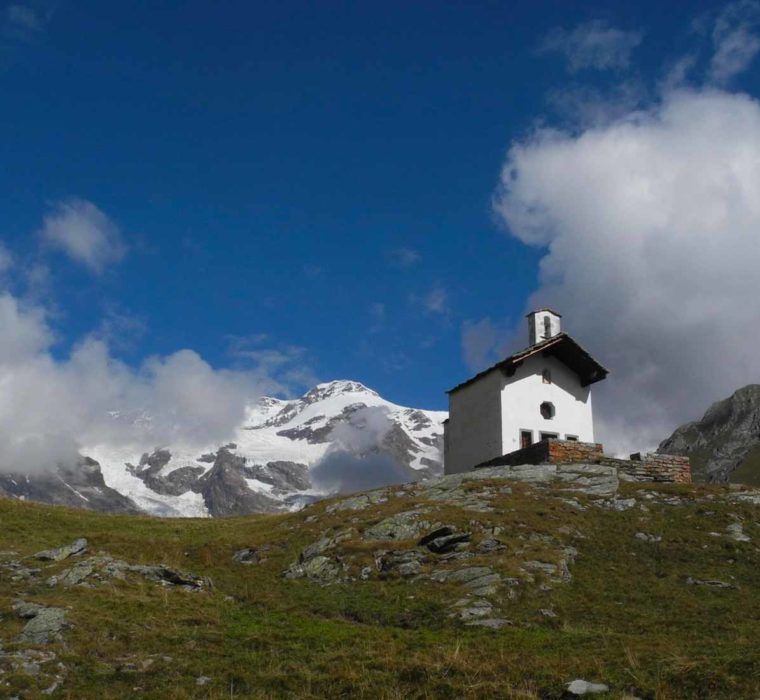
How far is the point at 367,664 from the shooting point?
1734 centimetres

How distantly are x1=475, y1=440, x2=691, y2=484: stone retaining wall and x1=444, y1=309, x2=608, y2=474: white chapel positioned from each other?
19.9 ft

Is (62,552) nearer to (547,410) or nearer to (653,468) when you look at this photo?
(653,468)

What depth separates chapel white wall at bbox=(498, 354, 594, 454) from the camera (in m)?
52.3

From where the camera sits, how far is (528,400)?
175ft

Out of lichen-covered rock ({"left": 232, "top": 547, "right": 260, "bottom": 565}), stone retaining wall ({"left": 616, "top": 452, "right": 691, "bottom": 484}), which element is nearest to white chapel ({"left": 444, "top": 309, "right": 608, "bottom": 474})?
stone retaining wall ({"left": 616, "top": 452, "right": 691, "bottom": 484})

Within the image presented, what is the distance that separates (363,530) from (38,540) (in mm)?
13912

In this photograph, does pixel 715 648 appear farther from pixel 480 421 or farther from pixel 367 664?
pixel 480 421

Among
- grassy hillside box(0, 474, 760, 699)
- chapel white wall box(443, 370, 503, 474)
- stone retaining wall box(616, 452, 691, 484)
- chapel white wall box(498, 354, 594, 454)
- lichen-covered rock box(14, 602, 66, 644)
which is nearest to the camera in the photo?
grassy hillside box(0, 474, 760, 699)

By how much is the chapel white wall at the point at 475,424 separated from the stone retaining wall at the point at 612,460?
595 cm

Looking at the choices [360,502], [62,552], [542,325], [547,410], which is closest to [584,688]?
[62,552]

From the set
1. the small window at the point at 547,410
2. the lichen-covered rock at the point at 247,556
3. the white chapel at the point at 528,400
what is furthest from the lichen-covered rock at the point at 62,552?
the small window at the point at 547,410

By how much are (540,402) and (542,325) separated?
20.6 ft

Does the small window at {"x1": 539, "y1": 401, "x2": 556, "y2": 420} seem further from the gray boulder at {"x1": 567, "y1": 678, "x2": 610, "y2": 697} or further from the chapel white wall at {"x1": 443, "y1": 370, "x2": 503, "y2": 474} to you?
the gray boulder at {"x1": 567, "y1": 678, "x2": 610, "y2": 697}

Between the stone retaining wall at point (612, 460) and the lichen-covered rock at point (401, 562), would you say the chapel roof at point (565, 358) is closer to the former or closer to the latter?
the stone retaining wall at point (612, 460)
